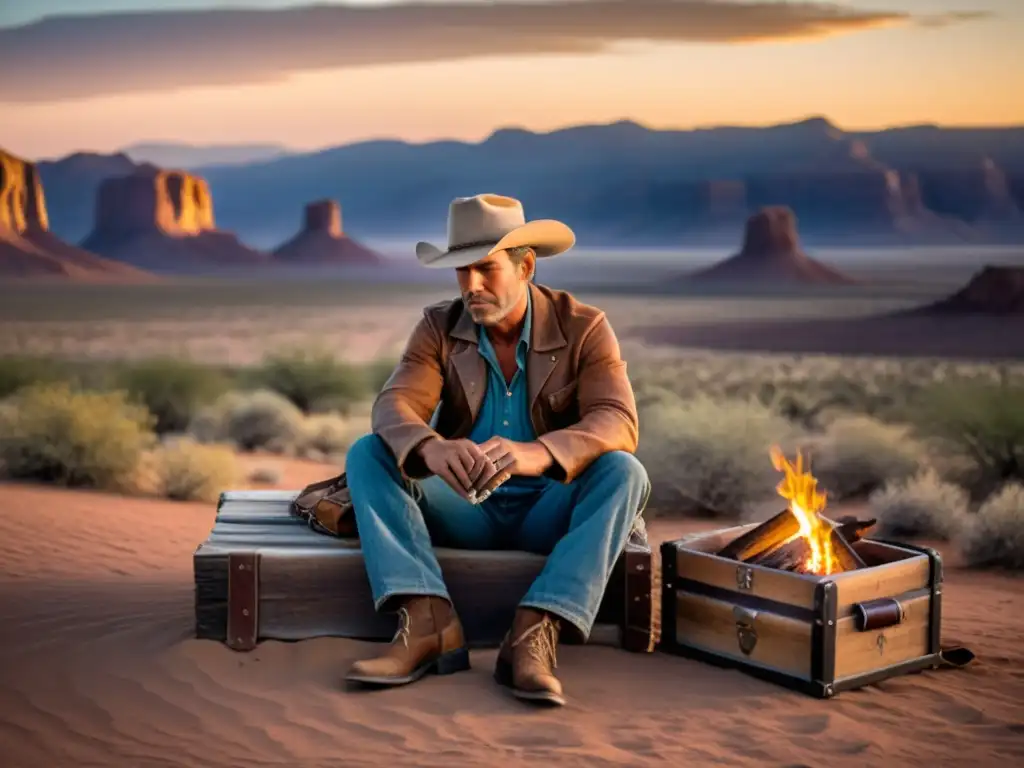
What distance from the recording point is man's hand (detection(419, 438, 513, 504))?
16.2 ft

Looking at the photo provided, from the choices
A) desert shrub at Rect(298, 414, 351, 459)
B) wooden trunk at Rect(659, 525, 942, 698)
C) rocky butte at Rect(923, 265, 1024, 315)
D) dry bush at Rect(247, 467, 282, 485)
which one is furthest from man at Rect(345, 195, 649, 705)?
rocky butte at Rect(923, 265, 1024, 315)

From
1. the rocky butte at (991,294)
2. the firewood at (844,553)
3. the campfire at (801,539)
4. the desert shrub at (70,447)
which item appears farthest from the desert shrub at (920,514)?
the rocky butte at (991,294)

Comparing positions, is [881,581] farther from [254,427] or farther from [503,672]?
[254,427]

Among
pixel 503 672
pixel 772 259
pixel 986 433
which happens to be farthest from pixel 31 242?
pixel 503 672

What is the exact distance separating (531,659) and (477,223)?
1.65 m

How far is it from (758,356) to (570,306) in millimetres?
26955

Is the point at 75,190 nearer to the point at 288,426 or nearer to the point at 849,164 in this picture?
the point at 849,164

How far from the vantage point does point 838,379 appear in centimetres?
1908

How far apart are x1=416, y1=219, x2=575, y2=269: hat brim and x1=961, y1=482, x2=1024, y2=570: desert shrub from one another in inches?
138

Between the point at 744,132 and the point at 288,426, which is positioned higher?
the point at 744,132

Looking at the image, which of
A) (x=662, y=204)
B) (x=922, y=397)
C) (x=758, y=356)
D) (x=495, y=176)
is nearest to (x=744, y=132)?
(x=662, y=204)

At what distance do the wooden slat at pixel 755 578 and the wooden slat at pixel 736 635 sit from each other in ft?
0.23

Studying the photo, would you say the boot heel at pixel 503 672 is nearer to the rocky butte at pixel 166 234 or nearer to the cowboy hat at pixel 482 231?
the cowboy hat at pixel 482 231

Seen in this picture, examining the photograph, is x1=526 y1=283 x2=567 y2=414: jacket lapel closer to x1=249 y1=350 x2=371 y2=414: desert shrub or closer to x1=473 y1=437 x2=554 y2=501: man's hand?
x1=473 y1=437 x2=554 y2=501: man's hand
